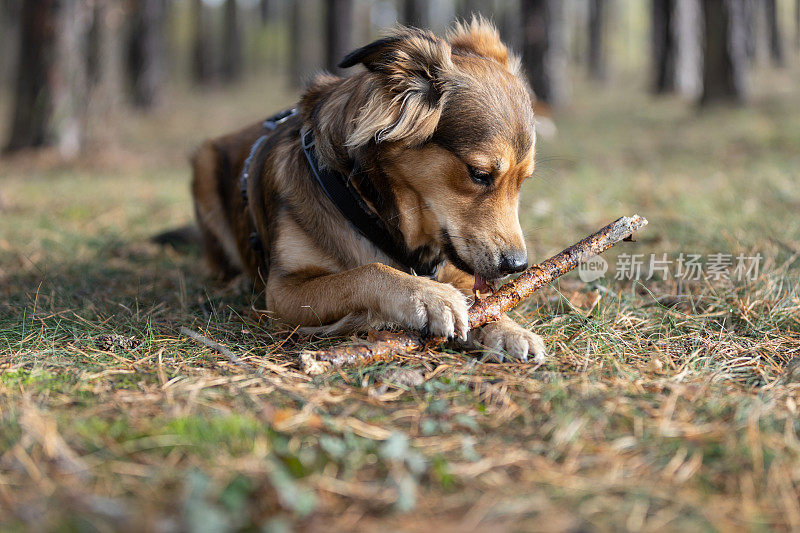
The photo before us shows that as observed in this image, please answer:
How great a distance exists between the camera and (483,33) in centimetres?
345

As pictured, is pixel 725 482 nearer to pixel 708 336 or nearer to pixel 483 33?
pixel 708 336

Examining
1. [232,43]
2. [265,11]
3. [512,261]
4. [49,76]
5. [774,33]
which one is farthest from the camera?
[265,11]

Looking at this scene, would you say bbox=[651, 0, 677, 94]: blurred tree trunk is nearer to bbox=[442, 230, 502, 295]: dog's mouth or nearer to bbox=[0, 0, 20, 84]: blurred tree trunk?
bbox=[442, 230, 502, 295]: dog's mouth

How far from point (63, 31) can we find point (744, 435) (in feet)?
29.6

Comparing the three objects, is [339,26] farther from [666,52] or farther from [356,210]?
[356,210]

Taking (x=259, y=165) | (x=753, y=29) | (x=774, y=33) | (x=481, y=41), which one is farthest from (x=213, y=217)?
(x=774, y=33)

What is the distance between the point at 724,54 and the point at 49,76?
10079mm

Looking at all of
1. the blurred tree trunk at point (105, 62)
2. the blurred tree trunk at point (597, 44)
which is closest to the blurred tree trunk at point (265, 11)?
the blurred tree trunk at point (597, 44)

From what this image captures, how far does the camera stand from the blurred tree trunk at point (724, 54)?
1059 centimetres

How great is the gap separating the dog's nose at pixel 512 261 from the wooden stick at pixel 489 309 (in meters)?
0.05

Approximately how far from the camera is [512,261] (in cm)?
275

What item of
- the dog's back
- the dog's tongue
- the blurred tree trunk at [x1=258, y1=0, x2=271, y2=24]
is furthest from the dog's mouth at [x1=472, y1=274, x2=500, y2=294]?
the blurred tree trunk at [x1=258, y1=0, x2=271, y2=24]

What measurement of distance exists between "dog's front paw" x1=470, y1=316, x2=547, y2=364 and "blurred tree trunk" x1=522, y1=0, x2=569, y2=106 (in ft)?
40.1

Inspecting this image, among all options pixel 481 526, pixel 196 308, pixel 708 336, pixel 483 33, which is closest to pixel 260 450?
pixel 481 526
